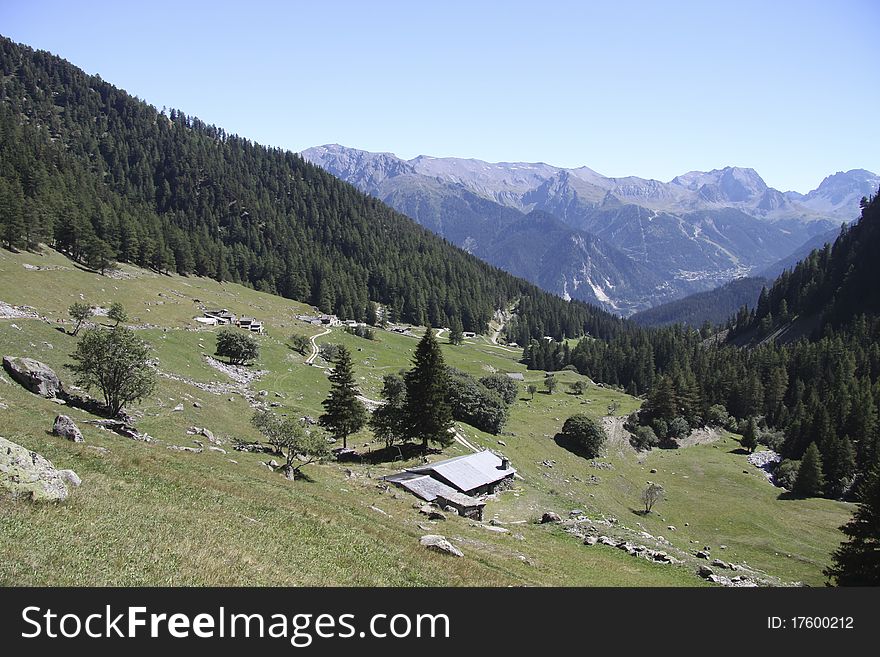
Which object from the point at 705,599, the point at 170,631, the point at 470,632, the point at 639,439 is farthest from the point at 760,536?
the point at 170,631

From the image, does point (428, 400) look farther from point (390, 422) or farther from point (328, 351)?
point (328, 351)

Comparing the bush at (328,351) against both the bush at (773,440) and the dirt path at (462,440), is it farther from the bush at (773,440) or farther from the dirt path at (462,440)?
the bush at (773,440)

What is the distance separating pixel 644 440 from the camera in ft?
335

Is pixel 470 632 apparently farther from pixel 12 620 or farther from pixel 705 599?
pixel 12 620

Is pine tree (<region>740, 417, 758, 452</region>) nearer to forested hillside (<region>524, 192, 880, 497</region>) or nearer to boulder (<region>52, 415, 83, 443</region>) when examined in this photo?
forested hillside (<region>524, 192, 880, 497</region>)

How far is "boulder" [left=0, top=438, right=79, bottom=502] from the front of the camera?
54.9ft

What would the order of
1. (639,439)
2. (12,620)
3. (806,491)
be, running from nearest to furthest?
(12,620) → (806,491) → (639,439)

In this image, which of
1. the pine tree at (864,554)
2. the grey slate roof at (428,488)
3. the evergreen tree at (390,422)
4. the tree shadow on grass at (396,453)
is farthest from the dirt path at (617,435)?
the pine tree at (864,554)

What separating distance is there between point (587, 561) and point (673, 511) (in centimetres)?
4437

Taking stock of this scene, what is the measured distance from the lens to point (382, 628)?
13211mm

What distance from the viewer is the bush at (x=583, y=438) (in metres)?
88.9

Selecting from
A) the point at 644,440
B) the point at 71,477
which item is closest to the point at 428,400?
the point at 71,477

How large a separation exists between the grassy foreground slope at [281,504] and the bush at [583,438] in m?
3.48

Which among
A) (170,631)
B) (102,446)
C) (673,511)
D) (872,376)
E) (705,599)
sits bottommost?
(673,511)
